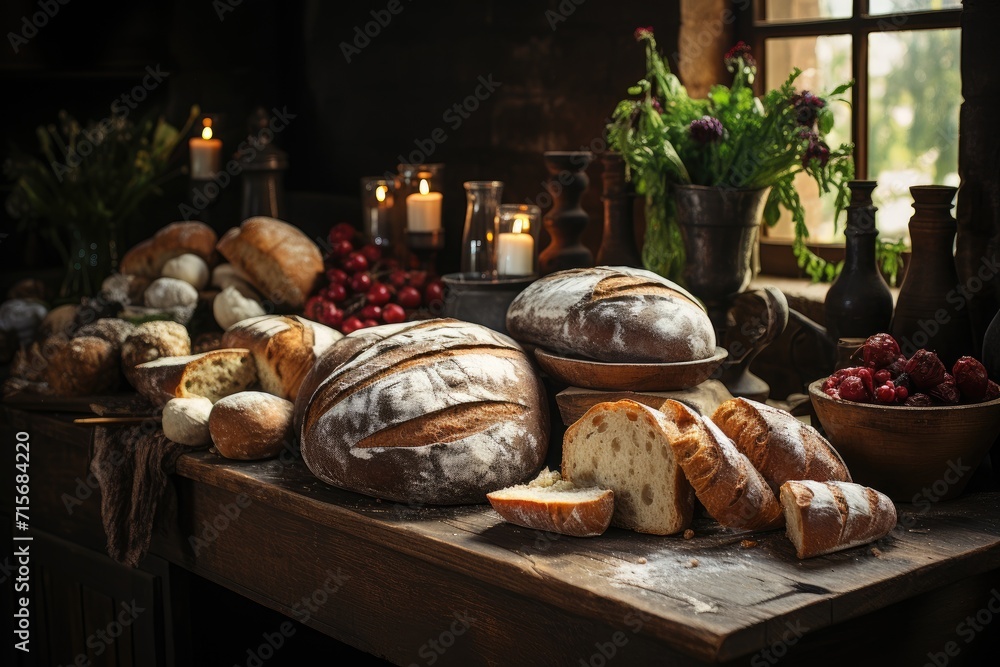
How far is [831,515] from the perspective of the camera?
1.53 meters

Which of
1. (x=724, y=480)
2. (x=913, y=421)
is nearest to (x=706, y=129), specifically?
(x=913, y=421)

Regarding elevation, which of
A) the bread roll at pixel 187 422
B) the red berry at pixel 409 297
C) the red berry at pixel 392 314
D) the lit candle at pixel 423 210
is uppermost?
the lit candle at pixel 423 210

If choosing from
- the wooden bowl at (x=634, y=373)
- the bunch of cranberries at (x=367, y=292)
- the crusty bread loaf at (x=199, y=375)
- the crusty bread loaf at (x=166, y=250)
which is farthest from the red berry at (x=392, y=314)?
the wooden bowl at (x=634, y=373)

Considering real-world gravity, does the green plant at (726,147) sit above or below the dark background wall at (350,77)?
below

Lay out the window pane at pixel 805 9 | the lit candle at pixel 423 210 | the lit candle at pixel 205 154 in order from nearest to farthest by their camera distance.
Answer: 1. the window pane at pixel 805 9
2. the lit candle at pixel 423 210
3. the lit candle at pixel 205 154

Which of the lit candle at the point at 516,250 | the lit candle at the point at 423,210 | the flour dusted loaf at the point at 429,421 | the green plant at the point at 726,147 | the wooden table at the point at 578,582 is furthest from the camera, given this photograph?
the lit candle at the point at 423,210

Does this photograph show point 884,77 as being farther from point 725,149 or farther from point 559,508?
point 559,508

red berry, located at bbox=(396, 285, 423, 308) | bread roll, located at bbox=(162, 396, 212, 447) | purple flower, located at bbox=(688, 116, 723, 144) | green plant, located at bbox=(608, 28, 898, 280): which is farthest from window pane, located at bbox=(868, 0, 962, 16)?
bread roll, located at bbox=(162, 396, 212, 447)

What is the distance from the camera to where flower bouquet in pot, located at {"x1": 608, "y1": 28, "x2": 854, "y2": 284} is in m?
2.20

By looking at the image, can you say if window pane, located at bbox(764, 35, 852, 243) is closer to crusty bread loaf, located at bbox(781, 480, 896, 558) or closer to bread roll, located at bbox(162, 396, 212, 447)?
crusty bread loaf, located at bbox(781, 480, 896, 558)

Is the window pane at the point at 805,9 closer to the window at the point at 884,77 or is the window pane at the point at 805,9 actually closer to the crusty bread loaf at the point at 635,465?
the window at the point at 884,77

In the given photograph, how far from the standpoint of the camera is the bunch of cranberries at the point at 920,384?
1.70 meters

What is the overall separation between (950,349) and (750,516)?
0.62 m

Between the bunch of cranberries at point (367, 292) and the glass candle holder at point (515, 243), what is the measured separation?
1.28 feet
